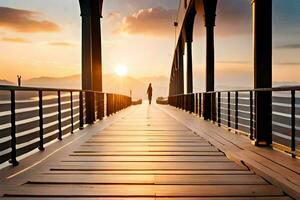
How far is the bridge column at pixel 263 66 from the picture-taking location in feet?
14.8

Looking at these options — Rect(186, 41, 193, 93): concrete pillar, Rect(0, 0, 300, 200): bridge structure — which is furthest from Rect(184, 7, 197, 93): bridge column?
Rect(0, 0, 300, 200): bridge structure

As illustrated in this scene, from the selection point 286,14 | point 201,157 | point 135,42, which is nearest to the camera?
point 201,157

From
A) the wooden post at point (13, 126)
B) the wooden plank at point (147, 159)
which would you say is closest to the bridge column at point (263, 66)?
Result: the wooden plank at point (147, 159)

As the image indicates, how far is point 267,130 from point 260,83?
54 cm

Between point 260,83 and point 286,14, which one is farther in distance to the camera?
point 286,14

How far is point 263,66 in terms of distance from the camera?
4.57 metres

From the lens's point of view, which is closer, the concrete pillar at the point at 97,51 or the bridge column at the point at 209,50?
the bridge column at the point at 209,50

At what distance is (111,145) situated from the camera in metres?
4.63

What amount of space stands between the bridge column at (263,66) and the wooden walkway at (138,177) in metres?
0.66

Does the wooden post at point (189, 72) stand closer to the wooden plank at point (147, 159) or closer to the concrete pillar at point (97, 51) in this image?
the concrete pillar at point (97, 51)

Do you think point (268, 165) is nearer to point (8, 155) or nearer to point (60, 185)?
point (60, 185)

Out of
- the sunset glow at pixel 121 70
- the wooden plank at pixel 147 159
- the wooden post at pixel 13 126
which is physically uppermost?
the sunset glow at pixel 121 70

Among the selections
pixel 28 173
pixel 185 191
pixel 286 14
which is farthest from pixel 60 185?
pixel 286 14

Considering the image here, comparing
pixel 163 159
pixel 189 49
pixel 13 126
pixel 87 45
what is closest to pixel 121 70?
pixel 189 49
